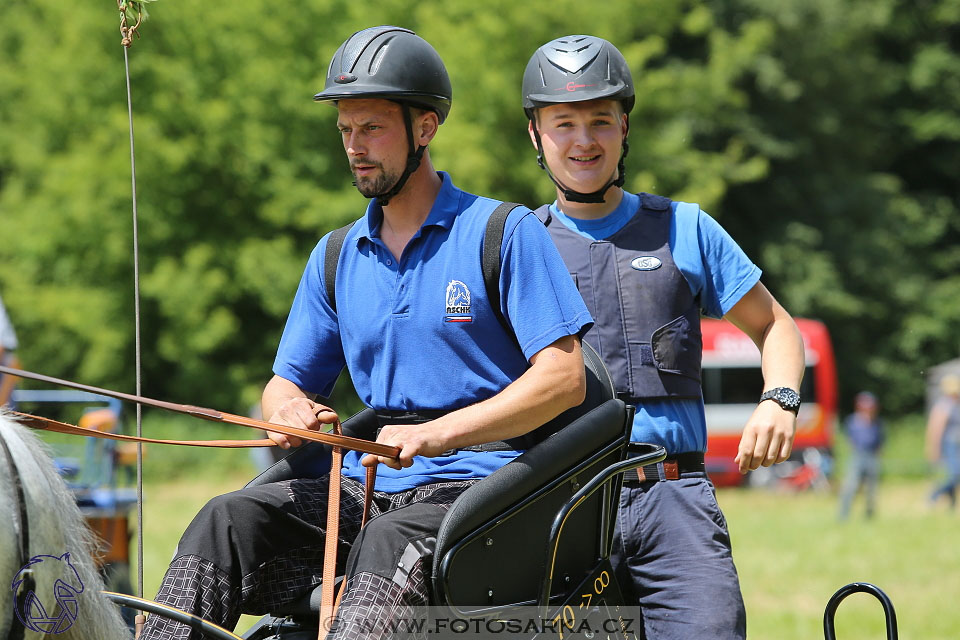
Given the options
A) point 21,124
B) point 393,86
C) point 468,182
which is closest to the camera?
point 393,86

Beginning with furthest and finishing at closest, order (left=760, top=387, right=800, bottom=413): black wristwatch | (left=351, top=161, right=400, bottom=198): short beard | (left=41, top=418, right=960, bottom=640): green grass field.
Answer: (left=41, top=418, right=960, bottom=640): green grass field, (left=760, top=387, right=800, bottom=413): black wristwatch, (left=351, top=161, right=400, bottom=198): short beard

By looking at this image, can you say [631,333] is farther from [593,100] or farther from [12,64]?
[12,64]


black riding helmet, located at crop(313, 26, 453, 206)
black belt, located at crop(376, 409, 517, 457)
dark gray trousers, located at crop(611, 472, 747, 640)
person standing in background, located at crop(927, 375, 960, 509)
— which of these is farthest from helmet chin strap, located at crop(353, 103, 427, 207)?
person standing in background, located at crop(927, 375, 960, 509)

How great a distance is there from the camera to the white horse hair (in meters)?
2.27

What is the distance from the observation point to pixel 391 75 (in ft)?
9.78

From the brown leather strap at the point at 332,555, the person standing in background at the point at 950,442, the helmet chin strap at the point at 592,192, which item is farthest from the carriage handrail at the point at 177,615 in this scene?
the person standing in background at the point at 950,442

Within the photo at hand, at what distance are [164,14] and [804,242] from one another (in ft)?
53.2

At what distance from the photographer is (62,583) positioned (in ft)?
7.86

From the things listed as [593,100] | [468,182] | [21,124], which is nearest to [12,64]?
[21,124]

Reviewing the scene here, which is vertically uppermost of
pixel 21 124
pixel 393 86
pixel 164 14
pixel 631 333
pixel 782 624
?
pixel 164 14

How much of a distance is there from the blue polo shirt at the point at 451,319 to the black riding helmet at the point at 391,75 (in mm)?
225

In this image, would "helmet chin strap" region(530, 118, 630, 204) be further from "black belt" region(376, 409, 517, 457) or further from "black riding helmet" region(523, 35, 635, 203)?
"black belt" region(376, 409, 517, 457)

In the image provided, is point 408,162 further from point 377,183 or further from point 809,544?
point 809,544

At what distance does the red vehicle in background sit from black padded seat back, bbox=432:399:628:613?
64.3 feet
